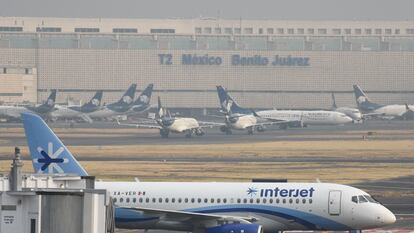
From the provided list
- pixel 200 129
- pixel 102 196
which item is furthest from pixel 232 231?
pixel 200 129

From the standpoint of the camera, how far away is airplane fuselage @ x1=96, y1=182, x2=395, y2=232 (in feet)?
188

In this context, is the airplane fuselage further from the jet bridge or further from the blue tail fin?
the jet bridge

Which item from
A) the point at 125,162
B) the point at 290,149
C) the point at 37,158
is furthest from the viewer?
the point at 290,149

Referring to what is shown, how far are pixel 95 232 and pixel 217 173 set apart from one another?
7763 cm

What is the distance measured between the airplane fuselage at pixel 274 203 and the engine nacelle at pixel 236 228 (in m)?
1.62

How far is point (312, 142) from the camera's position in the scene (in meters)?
168

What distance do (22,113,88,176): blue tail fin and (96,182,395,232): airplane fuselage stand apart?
447cm

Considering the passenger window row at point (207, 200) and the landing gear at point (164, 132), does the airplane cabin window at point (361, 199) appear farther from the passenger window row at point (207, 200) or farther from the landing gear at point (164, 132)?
the landing gear at point (164, 132)

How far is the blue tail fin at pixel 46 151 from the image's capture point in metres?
61.8

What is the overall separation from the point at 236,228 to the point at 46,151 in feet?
39.0

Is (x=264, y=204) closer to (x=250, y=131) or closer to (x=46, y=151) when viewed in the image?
(x=46, y=151)

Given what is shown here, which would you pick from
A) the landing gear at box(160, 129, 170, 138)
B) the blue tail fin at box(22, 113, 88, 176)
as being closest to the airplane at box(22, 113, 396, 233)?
the blue tail fin at box(22, 113, 88, 176)

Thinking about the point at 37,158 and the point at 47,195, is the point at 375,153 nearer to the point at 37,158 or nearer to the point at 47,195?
the point at 37,158

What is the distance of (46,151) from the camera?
6175 cm
